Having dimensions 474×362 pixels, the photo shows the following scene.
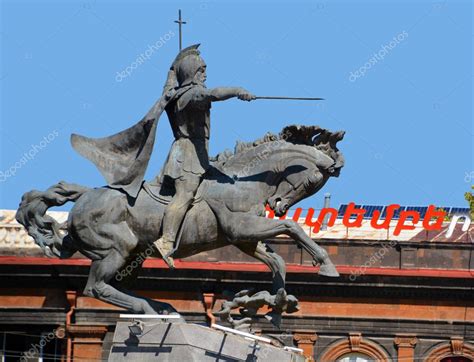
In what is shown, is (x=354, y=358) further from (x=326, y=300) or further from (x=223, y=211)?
(x=223, y=211)

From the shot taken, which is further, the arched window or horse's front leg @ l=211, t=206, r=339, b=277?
the arched window

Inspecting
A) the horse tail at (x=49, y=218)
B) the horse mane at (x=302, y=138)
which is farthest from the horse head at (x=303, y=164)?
the horse tail at (x=49, y=218)

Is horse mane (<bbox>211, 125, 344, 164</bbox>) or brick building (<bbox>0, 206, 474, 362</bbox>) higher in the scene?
brick building (<bbox>0, 206, 474, 362</bbox>)

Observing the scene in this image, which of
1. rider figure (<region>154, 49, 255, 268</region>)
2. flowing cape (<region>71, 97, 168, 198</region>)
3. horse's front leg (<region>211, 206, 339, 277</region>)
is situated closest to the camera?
rider figure (<region>154, 49, 255, 268</region>)

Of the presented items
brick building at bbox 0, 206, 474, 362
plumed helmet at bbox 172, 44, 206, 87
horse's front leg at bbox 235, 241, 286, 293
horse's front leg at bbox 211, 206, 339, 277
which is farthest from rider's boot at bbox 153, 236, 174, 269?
brick building at bbox 0, 206, 474, 362

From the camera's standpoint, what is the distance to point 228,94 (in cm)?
3525

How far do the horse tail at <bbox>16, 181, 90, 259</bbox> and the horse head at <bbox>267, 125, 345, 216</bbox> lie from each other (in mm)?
2859

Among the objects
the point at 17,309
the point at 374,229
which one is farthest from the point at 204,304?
the point at 374,229

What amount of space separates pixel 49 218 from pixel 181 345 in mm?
3511

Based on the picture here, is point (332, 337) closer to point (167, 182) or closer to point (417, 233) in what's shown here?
point (417, 233)

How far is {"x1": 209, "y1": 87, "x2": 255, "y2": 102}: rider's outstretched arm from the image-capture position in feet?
115

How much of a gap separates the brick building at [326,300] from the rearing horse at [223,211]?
145 ft

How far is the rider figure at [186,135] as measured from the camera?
116 feet

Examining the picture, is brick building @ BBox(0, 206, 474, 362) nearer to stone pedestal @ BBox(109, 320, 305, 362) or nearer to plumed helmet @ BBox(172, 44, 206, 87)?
plumed helmet @ BBox(172, 44, 206, 87)
